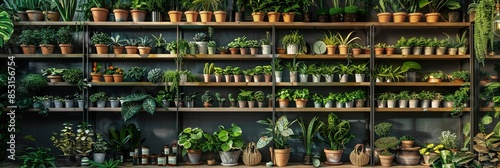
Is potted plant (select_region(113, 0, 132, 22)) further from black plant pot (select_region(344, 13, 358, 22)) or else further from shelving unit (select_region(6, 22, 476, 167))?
black plant pot (select_region(344, 13, 358, 22))

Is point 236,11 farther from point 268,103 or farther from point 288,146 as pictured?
point 288,146

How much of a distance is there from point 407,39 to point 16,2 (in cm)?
487

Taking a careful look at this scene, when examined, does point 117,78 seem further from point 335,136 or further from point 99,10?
point 335,136

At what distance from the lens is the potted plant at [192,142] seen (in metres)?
5.76

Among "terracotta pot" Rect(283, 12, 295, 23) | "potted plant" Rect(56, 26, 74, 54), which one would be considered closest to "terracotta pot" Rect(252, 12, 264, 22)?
"terracotta pot" Rect(283, 12, 295, 23)

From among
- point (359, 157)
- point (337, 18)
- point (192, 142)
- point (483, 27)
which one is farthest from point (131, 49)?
point (483, 27)

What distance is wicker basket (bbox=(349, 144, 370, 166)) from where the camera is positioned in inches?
229

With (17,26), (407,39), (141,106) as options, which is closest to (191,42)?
(141,106)

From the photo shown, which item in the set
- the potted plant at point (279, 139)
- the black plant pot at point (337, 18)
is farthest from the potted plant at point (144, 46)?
the black plant pot at point (337, 18)

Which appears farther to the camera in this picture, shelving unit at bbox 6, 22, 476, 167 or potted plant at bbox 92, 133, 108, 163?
shelving unit at bbox 6, 22, 476, 167

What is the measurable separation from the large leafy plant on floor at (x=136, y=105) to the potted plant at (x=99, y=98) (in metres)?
0.28

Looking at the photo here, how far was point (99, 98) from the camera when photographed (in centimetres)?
595

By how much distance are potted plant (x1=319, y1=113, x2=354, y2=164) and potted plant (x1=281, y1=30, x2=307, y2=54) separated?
887mm

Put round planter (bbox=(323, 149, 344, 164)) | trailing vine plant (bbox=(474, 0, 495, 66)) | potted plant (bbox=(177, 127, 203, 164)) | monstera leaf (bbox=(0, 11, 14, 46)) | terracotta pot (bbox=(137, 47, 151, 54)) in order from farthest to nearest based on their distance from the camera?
terracotta pot (bbox=(137, 47, 151, 54)), round planter (bbox=(323, 149, 344, 164)), potted plant (bbox=(177, 127, 203, 164)), monstera leaf (bbox=(0, 11, 14, 46)), trailing vine plant (bbox=(474, 0, 495, 66))
